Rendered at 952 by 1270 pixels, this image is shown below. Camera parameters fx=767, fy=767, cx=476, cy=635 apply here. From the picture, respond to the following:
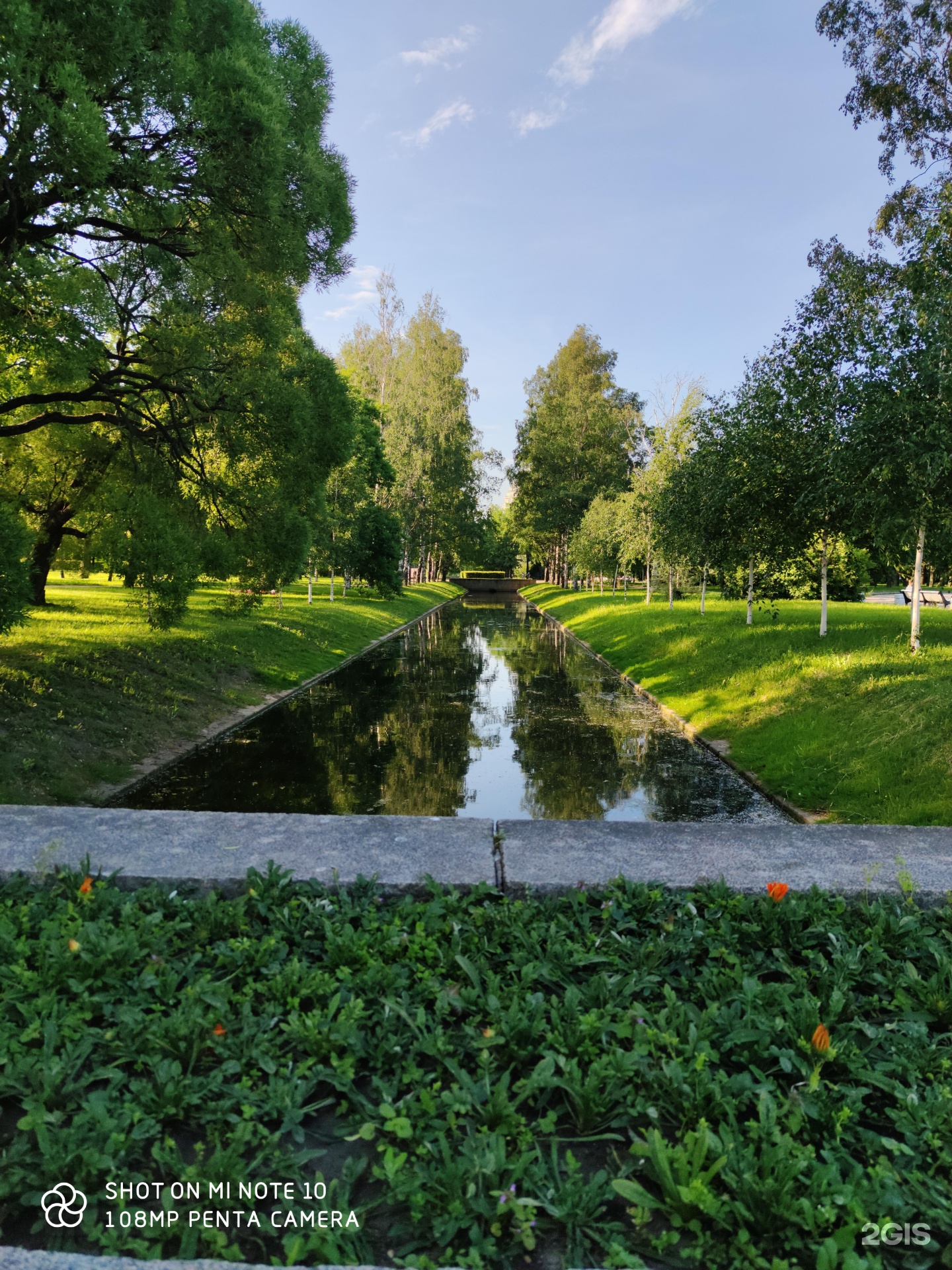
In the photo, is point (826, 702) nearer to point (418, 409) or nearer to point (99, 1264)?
point (99, 1264)

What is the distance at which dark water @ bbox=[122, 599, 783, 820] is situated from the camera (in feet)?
29.3

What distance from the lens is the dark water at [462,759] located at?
8.94 meters

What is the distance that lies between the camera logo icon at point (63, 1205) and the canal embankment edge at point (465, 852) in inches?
55.2

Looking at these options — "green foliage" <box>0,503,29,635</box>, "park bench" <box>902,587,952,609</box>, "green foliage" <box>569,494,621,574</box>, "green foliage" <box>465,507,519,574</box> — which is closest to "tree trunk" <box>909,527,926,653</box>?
"green foliage" <box>0,503,29,635</box>

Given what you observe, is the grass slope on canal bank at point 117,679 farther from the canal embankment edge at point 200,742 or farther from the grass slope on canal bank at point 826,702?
the grass slope on canal bank at point 826,702

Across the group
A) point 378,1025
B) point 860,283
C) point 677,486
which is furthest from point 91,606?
point 378,1025

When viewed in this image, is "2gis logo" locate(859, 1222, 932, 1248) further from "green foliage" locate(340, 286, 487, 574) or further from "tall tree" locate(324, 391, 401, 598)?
"green foliage" locate(340, 286, 487, 574)

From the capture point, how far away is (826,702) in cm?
1198

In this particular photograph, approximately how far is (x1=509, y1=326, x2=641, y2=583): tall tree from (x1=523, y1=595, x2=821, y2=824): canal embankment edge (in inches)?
1233

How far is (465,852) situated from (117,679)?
10877 millimetres

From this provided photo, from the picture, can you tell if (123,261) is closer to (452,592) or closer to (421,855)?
(421,855)

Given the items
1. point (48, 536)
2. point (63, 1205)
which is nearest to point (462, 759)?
point (63, 1205)

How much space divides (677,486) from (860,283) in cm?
745

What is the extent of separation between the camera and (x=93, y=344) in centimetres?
1148
